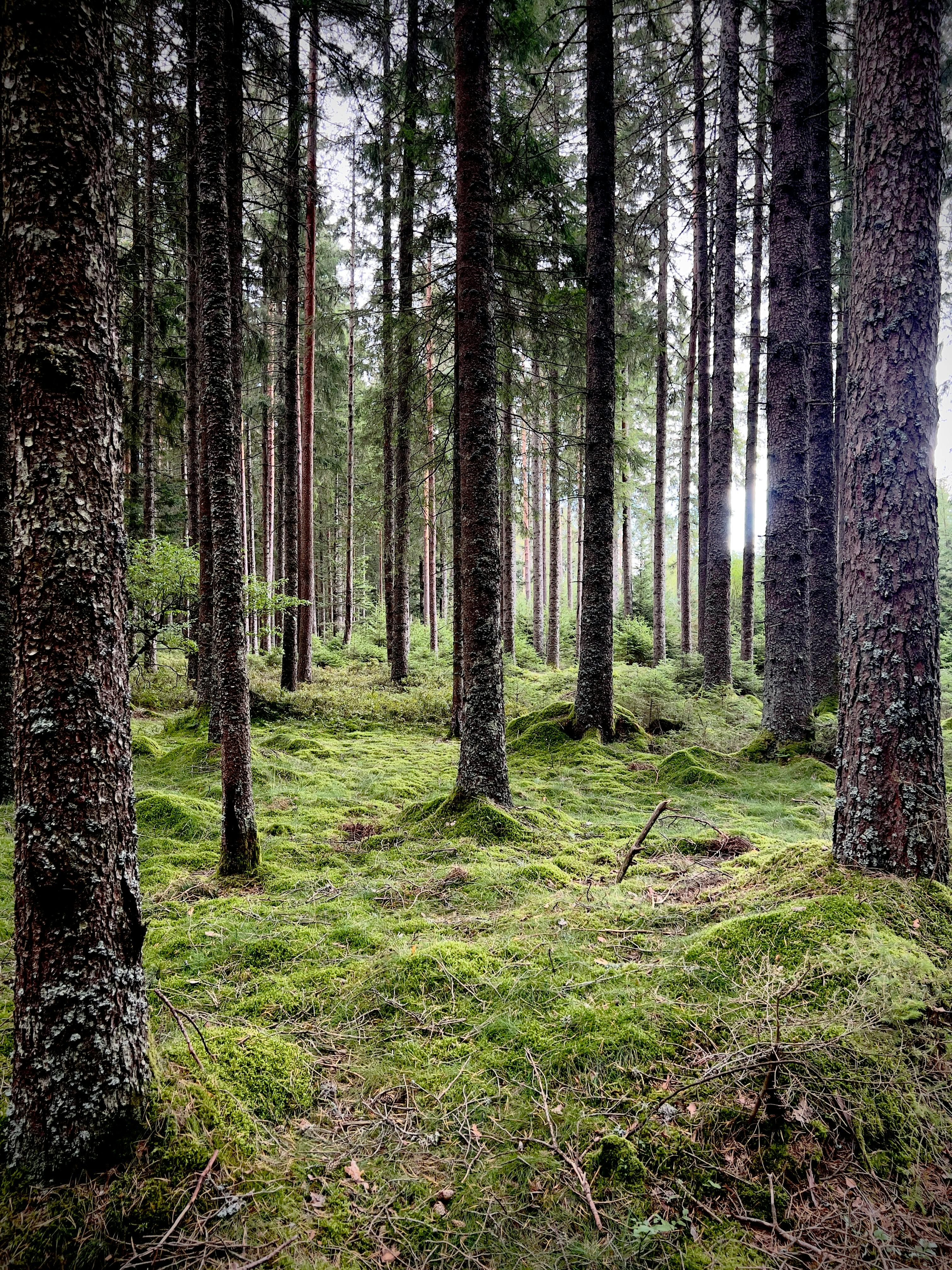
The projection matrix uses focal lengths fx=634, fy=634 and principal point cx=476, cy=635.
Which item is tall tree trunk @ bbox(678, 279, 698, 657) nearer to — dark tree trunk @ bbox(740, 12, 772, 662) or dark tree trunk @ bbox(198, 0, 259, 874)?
dark tree trunk @ bbox(740, 12, 772, 662)

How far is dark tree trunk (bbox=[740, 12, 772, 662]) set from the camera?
15695mm

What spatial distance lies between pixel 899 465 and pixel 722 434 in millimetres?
9432

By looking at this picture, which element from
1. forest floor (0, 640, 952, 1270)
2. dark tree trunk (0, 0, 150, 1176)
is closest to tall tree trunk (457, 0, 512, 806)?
forest floor (0, 640, 952, 1270)

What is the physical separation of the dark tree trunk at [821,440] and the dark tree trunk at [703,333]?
2.19 meters

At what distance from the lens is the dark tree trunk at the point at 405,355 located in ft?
28.4

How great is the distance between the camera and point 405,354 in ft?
28.7

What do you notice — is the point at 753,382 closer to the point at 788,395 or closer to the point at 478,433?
the point at 788,395

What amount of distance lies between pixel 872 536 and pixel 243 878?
5.00 meters

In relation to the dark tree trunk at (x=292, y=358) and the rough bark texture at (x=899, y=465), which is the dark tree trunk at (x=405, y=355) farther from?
the rough bark texture at (x=899, y=465)

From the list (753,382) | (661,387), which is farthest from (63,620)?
(753,382)

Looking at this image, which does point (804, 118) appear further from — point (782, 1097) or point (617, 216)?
point (782, 1097)

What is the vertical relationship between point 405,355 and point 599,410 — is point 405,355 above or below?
above

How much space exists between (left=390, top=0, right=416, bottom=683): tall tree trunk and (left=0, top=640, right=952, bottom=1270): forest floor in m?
6.95

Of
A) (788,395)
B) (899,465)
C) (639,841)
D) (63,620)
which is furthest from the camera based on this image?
(788,395)
